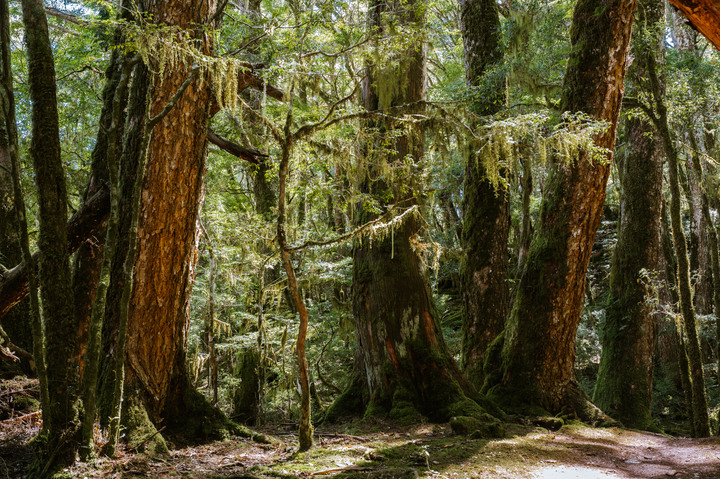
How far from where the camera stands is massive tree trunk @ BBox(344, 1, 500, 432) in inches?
280

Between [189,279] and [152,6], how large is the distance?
311 cm

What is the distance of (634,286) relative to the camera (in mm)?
10219

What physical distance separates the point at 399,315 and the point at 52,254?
4.92 meters

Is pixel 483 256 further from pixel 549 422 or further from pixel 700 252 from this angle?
pixel 700 252

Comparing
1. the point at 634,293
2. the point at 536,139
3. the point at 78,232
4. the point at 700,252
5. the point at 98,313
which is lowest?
the point at 98,313

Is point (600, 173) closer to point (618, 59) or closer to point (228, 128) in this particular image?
point (618, 59)

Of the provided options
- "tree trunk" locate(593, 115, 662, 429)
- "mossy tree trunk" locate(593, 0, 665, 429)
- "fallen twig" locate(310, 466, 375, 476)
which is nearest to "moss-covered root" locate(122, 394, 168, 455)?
"fallen twig" locate(310, 466, 375, 476)

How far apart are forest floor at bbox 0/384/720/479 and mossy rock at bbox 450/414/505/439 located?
0.36 feet

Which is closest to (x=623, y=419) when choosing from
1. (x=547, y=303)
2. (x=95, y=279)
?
(x=547, y=303)

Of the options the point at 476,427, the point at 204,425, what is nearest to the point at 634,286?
the point at 476,427

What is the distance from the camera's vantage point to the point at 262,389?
12117 millimetres

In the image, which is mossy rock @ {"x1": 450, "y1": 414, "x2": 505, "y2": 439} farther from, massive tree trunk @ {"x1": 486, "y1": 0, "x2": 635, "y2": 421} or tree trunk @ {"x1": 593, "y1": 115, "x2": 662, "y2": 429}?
tree trunk @ {"x1": 593, "y1": 115, "x2": 662, "y2": 429}

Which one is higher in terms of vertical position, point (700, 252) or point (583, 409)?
point (700, 252)

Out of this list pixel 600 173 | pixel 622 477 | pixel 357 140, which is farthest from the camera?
pixel 600 173
